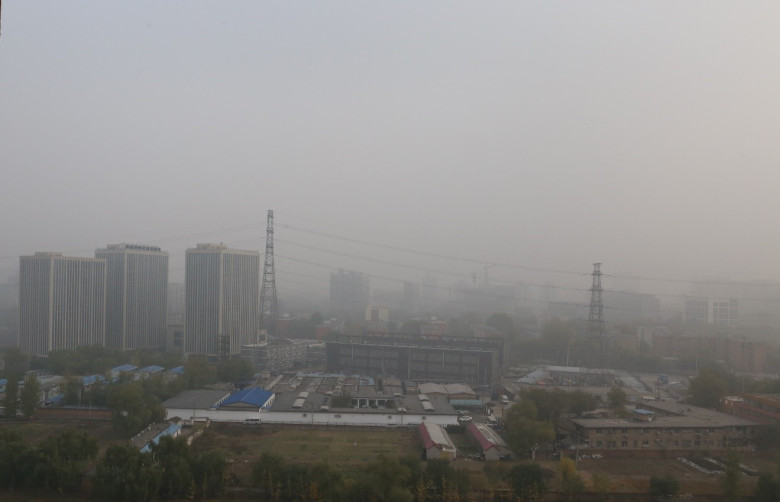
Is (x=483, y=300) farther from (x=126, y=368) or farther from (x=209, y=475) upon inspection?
(x=209, y=475)

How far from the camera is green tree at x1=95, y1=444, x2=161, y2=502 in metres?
5.26

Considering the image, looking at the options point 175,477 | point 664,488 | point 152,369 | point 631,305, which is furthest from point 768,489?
point 631,305

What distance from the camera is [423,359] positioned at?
561 inches

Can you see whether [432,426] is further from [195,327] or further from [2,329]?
[2,329]

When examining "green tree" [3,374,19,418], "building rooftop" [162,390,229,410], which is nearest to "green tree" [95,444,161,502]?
"building rooftop" [162,390,229,410]

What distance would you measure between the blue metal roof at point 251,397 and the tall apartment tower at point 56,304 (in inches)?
326

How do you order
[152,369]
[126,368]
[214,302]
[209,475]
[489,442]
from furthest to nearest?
[214,302] → [126,368] → [152,369] → [489,442] → [209,475]

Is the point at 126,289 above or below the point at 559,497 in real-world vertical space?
above

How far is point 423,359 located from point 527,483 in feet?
28.8

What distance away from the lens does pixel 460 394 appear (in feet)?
36.1

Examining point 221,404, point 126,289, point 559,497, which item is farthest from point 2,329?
point 559,497

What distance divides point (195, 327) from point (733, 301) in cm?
2249

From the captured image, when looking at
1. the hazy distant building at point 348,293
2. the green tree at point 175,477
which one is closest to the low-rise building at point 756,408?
the green tree at point 175,477

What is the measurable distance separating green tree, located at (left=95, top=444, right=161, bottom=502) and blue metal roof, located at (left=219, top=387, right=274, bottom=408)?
3778 mm
